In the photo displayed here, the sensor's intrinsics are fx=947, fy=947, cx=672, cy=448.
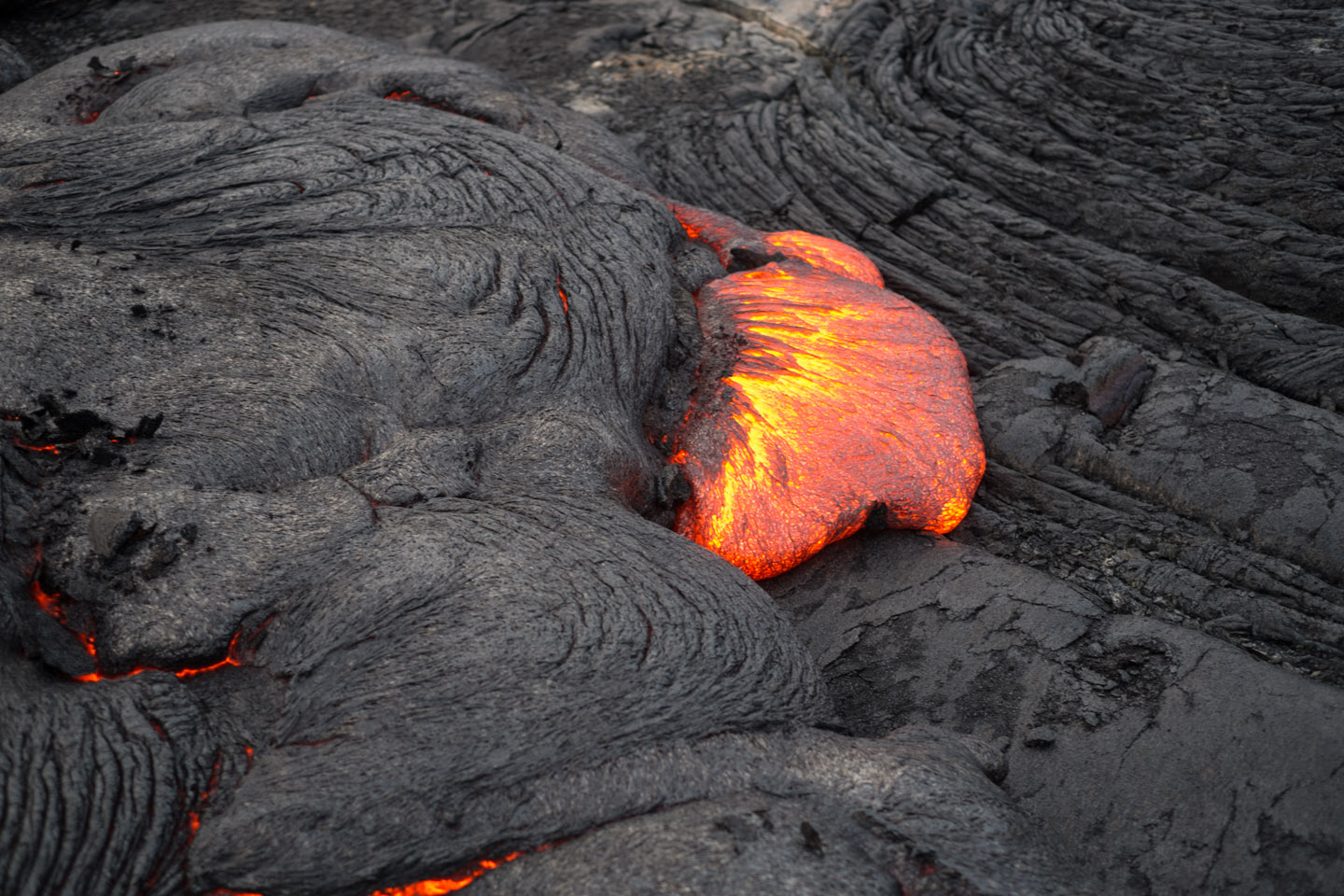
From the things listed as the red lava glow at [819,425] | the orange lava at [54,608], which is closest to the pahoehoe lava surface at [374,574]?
the orange lava at [54,608]

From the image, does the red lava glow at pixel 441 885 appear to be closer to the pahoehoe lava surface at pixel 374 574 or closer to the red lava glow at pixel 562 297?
the pahoehoe lava surface at pixel 374 574

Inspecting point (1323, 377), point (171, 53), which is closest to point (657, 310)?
point (1323, 377)

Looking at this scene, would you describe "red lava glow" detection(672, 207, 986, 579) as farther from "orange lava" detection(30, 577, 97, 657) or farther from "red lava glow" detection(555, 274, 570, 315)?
"orange lava" detection(30, 577, 97, 657)

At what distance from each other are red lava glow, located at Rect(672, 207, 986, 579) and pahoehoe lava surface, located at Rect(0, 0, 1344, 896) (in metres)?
0.18

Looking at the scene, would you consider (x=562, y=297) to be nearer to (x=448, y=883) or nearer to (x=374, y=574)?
(x=374, y=574)

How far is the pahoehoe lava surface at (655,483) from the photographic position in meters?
2.47

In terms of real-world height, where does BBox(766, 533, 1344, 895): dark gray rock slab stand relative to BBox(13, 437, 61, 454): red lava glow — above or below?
below

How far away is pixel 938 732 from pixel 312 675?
1932 mm

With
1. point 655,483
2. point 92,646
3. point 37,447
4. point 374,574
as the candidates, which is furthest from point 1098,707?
point 37,447

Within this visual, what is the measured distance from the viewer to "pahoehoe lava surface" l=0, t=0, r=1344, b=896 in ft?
8.12

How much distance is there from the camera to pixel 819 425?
4082mm

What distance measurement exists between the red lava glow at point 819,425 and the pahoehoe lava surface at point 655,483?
182 mm

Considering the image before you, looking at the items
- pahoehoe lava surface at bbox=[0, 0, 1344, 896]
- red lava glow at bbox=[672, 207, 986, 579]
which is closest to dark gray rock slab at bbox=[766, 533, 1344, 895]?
pahoehoe lava surface at bbox=[0, 0, 1344, 896]

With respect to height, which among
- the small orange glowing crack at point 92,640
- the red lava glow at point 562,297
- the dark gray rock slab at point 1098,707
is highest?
the red lava glow at point 562,297
